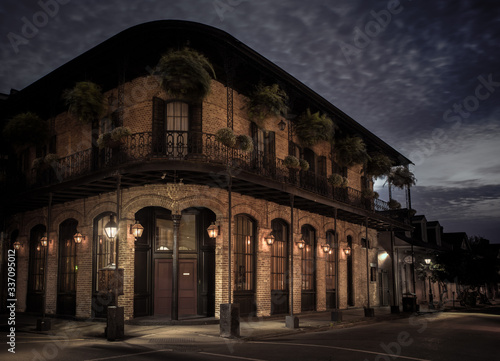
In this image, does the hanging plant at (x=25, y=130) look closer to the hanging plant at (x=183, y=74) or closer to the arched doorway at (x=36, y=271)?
the arched doorway at (x=36, y=271)

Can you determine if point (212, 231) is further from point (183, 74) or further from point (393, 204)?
point (393, 204)

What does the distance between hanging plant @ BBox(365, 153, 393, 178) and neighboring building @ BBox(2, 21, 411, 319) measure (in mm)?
4772

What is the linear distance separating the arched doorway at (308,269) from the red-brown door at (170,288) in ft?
19.8

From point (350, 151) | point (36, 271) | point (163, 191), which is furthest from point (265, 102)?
point (36, 271)

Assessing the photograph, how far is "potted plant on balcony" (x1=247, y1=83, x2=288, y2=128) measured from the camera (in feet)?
53.1

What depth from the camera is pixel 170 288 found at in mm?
15438

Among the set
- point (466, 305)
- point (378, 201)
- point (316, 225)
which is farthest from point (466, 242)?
point (316, 225)

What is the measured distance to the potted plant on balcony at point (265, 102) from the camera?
16.2 metres

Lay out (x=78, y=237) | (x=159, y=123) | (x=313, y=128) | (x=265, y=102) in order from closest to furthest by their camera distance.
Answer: (x=159, y=123)
(x=265, y=102)
(x=78, y=237)
(x=313, y=128)

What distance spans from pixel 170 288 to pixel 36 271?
7495mm

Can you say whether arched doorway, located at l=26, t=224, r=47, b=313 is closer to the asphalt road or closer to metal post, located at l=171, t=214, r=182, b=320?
the asphalt road

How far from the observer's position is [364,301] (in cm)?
2489

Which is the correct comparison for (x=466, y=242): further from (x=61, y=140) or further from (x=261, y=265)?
(x=61, y=140)

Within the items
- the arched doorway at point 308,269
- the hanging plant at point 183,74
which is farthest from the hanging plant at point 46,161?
the arched doorway at point 308,269
